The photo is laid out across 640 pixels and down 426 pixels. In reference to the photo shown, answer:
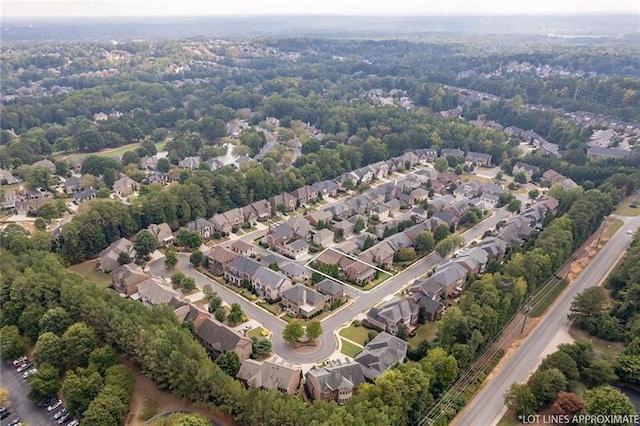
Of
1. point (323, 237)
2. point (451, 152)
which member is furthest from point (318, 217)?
point (451, 152)

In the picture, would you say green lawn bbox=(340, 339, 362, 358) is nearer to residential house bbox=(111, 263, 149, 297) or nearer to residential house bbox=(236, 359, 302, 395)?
residential house bbox=(236, 359, 302, 395)

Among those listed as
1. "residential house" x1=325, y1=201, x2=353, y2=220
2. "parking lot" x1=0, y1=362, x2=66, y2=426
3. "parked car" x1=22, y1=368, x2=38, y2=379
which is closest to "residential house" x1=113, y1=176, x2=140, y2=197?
"residential house" x1=325, y1=201, x2=353, y2=220

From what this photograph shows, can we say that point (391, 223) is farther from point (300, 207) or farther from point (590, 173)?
point (590, 173)

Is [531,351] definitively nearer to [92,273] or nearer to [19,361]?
[19,361]

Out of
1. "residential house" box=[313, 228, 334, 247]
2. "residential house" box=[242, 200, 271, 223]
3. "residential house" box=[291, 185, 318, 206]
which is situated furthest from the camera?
"residential house" box=[291, 185, 318, 206]

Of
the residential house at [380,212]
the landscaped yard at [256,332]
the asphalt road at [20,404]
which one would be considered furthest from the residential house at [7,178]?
the residential house at [380,212]

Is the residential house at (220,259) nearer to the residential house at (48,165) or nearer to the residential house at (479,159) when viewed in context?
the residential house at (48,165)

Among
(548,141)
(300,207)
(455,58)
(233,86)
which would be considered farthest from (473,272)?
(455,58)
